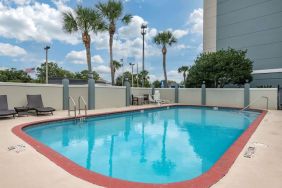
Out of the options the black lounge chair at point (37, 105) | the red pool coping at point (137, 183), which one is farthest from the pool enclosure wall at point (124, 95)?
the red pool coping at point (137, 183)

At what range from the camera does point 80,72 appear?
51.4 metres

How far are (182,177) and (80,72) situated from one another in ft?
165

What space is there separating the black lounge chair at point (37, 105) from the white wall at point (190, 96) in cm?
1311

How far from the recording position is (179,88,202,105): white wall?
19516 millimetres

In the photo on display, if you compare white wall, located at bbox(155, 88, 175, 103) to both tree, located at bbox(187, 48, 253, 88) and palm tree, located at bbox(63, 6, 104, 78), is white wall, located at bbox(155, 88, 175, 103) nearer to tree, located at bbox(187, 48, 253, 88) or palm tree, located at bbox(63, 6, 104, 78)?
tree, located at bbox(187, 48, 253, 88)

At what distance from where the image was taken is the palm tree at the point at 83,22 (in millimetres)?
17172

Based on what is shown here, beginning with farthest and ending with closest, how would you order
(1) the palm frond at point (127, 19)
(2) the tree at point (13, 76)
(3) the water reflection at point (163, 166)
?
1. (2) the tree at point (13, 76)
2. (1) the palm frond at point (127, 19)
3. (3) the water reflection at point (163, 166)

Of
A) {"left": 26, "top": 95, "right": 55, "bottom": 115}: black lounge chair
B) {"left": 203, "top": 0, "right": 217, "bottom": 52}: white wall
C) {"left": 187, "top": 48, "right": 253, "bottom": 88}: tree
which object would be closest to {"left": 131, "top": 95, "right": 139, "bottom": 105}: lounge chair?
{"left": 187, "top": 48, "right": 253, "bottom": 88}: tree

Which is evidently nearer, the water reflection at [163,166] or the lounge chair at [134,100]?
the water reflection at [163,166]

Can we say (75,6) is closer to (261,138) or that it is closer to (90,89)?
(90,89)

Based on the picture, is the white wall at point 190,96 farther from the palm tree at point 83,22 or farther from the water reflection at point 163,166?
the water reflection at point 163,166

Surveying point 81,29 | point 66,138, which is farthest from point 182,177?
point 81,29

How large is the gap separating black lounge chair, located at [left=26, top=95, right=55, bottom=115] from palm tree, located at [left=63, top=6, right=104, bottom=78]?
6.85 meters

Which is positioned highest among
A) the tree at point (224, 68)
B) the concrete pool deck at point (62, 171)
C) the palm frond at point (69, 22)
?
the palm frond at point (69, 22)
